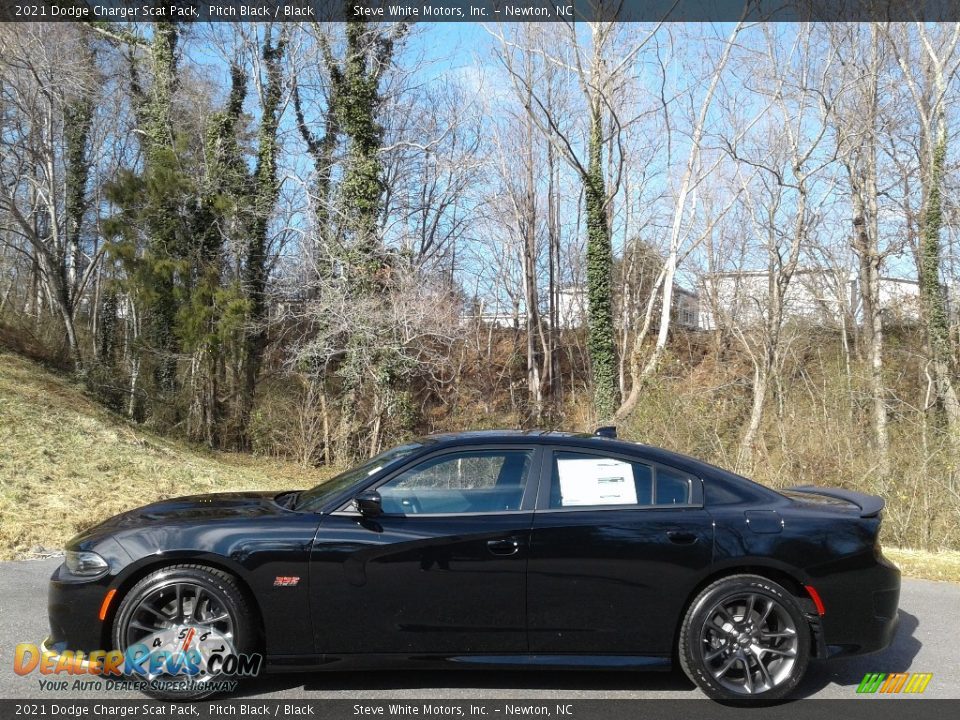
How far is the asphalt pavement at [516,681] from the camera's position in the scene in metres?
4.61

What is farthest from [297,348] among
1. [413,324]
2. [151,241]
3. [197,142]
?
[197,142]

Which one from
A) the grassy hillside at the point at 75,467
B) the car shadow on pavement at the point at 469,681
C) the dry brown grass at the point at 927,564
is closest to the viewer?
the car shadow on pavement at the point at 469,681

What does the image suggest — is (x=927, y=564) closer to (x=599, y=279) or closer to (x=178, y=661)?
(x=178, y=661)

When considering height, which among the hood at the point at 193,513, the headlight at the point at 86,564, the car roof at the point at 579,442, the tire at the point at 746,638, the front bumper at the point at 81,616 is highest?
the car roof at the point at 579,442

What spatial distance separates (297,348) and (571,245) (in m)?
16.0

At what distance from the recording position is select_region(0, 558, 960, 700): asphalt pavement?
4613mm

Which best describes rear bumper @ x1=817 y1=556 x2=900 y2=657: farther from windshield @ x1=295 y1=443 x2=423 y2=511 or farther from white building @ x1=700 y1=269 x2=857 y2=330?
white building @ x1=700 y1=269 x2=857 y2=330

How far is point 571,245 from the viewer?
111 feet

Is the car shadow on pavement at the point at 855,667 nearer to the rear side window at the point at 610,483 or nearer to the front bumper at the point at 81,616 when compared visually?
the rear side window at the point at 610,483

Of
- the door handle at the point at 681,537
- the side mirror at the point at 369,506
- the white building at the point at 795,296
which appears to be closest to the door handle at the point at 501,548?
the side mirror at the point at 369,506

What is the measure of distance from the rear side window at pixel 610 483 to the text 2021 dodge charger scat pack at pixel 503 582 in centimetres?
1

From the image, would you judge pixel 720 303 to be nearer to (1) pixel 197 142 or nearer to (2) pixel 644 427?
(2) pixel 644 427

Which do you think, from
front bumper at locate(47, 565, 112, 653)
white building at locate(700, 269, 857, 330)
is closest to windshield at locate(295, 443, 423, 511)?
front bumper at locate(47, 565, 112, 653)

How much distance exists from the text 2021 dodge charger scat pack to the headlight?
0.04ft
